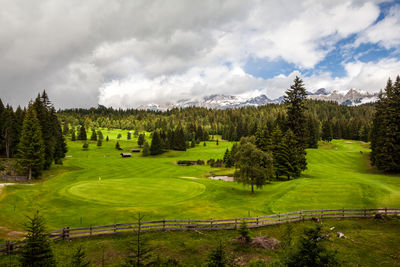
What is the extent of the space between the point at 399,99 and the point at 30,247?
65141 millimetres

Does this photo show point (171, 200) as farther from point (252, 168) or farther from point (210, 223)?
point (252, 168)

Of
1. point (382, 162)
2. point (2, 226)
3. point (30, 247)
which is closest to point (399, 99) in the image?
point (382, 162)

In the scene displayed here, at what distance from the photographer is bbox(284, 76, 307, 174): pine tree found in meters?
50.3

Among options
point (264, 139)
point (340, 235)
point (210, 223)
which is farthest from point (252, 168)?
point (340, 235)

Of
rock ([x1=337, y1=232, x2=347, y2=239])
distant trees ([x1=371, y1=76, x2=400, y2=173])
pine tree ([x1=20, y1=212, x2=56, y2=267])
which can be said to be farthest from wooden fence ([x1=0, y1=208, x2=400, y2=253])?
distant trees ([x1=371, y1=76, x2=400, y2=173])

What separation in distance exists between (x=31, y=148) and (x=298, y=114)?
6026cm

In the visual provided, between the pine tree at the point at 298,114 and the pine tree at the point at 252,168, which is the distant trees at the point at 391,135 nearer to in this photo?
the pine tree at the point at 298,114

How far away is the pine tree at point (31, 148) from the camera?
51.5 metres

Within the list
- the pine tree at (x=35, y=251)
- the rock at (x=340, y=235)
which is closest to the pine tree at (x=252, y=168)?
the rock at (x=340, y=235)

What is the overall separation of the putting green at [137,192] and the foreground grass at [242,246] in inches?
453

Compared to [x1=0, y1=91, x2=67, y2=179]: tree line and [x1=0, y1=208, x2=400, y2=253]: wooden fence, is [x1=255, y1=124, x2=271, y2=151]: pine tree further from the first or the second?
[x1=0, y1=91, x2=67, y2=179]: tree line

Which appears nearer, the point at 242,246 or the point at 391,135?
the point at 242,246

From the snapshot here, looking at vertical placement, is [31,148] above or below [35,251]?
above

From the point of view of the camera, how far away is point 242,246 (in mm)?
20219
